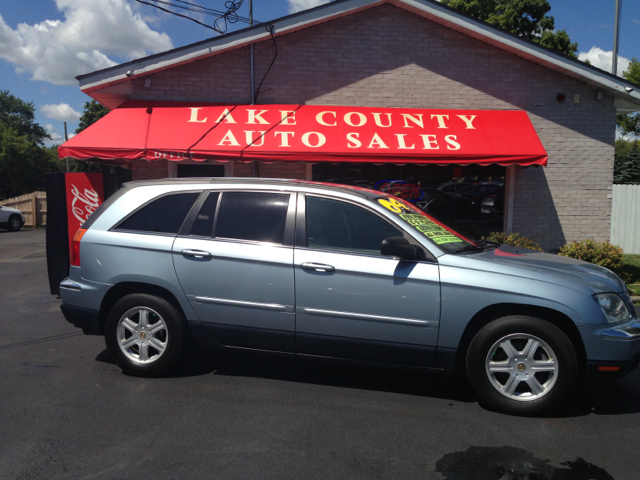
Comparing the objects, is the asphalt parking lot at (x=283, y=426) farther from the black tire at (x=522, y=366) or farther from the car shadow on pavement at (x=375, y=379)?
the black tire at (x=522, y=366)

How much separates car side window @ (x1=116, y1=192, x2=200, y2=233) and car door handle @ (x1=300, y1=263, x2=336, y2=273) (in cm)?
128

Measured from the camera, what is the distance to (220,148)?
883 cm

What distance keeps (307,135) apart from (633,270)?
24.9 feet

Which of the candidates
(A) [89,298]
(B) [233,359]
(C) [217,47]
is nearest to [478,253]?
(B) [233,359]

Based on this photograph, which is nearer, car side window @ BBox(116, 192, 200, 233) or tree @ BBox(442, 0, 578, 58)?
car side window @ BBox(116, 192, 200, 233)

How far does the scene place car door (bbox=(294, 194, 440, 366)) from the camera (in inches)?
157

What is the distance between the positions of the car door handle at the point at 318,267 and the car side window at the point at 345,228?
0.63 feet

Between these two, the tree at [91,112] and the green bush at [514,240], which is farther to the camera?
→ the tree at [91,112]

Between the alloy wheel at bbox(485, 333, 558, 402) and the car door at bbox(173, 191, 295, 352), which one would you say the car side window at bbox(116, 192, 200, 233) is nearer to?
the car door at bbox(173, 191, 295, 352)

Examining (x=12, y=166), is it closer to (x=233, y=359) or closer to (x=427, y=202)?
(x=427, y=202)

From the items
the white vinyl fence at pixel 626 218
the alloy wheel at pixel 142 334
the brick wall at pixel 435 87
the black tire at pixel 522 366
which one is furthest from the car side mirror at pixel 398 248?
the white vinyl fence at pixel 626 218

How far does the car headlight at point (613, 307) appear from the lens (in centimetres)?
379

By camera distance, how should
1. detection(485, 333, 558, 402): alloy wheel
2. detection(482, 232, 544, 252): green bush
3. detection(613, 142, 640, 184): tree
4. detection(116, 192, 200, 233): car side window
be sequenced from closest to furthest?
1. detection(485, 333, 558, 402): alloy wheel
2. detection(116, 192, 200, 233): car side window
3. detection(482, 232, 544, 252): green bush
4. detection(613, 142, 640, 184): tree

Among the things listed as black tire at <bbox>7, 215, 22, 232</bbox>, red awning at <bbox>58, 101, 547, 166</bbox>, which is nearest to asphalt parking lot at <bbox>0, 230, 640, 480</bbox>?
red awning at <bbox>58, 101, 547, 166</bbox>
